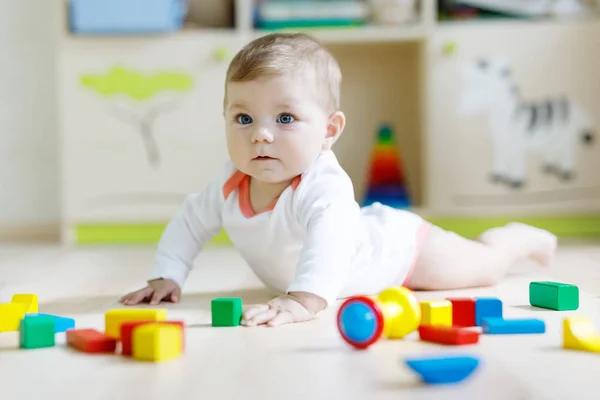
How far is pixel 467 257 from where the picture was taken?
1381mm

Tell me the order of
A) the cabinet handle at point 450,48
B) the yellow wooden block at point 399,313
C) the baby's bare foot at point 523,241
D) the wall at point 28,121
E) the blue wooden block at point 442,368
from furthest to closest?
the wall at point 28,121 → the cabinet handle at point 450,48 → the baby's bare foot at point 523,241 → the yellow wooden block at point 399,313 → the blue wooden block at point 442,368

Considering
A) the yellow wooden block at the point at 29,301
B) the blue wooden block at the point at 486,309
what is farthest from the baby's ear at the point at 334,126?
the yellow wooden block at the point at 29,301

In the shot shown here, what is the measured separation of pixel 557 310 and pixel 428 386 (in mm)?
477

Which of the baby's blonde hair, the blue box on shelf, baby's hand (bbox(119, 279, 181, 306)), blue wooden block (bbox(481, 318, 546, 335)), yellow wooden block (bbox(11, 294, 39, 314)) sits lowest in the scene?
baby's hand (bbox(119, 279, 181, 306))

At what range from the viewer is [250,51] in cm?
117

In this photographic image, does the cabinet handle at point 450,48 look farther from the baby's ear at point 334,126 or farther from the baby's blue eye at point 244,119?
the baby's blue eye at point 244,119

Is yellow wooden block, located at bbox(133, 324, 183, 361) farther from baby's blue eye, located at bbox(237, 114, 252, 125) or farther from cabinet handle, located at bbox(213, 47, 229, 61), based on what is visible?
cabinet handle, located at bbox(213, 47, 229, 61)

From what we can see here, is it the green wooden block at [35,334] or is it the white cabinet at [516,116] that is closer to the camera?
the green wooden block at [35,334]

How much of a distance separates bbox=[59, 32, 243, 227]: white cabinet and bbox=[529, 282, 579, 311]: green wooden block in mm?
1322

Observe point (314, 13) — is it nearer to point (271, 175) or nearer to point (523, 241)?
point (523, 241)

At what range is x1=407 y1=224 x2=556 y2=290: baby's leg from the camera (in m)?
1.34

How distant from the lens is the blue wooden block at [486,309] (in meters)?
1.03

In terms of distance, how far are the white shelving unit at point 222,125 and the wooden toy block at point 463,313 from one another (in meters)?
1.33

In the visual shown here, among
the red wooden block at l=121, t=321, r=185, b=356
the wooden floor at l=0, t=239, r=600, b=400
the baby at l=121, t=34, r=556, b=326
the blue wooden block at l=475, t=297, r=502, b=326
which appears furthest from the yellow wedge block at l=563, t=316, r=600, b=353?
the red wooden block at l=121, t=321, r=185, b=356
